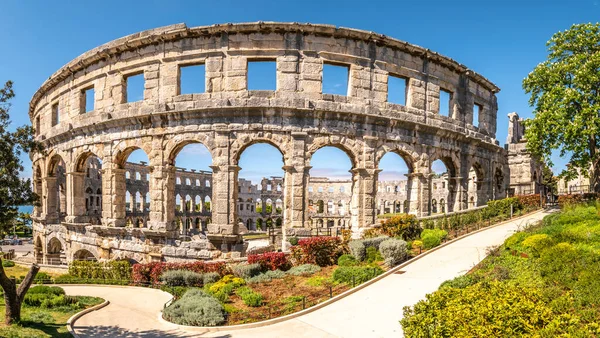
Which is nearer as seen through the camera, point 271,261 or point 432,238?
point 432,238

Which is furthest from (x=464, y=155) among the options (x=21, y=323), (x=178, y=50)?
(x=21, y=323)

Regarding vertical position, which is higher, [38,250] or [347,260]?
[347,260]

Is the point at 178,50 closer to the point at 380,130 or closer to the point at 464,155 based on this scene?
the point at 380,130

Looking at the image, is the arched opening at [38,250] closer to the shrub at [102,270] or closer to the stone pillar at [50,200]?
the stone pillar at [50,200]

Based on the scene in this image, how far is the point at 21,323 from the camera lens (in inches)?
375

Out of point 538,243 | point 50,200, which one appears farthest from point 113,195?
point 538,243

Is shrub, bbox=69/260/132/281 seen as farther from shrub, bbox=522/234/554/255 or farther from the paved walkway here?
shrub, bbox=522/234/554/255

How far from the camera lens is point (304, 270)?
48.2ft

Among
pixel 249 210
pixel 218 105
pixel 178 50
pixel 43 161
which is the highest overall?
pixel 178 50

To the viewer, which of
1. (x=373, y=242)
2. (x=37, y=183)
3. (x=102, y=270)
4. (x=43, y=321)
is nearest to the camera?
(x=43, y=321)

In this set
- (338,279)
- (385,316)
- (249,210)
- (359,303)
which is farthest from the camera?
(249,210)

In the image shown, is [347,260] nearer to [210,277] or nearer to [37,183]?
[210,277]

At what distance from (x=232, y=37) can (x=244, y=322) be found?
13.9 meters

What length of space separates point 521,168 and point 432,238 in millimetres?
16474
